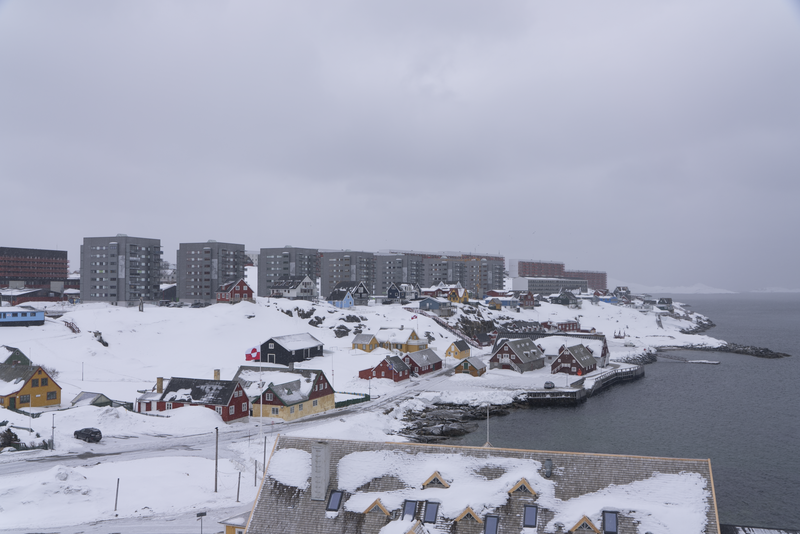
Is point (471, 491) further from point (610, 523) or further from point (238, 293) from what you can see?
point (238, 293)

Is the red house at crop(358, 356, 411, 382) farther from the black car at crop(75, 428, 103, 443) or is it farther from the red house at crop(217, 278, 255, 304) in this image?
the red house at crop(217, 278, 255, 304)

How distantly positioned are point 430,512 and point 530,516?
428cm

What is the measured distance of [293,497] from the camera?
23859 mm

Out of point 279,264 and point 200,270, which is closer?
point 200,270

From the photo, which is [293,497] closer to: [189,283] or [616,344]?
[616,344]

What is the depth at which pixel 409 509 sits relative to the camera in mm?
22922

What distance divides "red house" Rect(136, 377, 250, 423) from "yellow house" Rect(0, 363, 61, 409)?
9666 mm

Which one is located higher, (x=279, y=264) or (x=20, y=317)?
(x=279, y=264)

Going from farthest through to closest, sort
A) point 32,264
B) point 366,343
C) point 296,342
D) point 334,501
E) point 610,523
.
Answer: point 32,264 < point 366,343 < point 296,342 < point 334,501 < point 610,523

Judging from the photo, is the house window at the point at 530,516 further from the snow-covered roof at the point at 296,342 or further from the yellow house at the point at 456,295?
the yellow house at the point at 456,295

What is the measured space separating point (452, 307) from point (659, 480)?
123158 mm

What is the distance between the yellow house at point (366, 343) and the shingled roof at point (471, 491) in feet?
239

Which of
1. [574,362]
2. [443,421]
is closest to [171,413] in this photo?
[443,421]

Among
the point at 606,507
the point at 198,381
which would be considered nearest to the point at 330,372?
the point at 198,381
